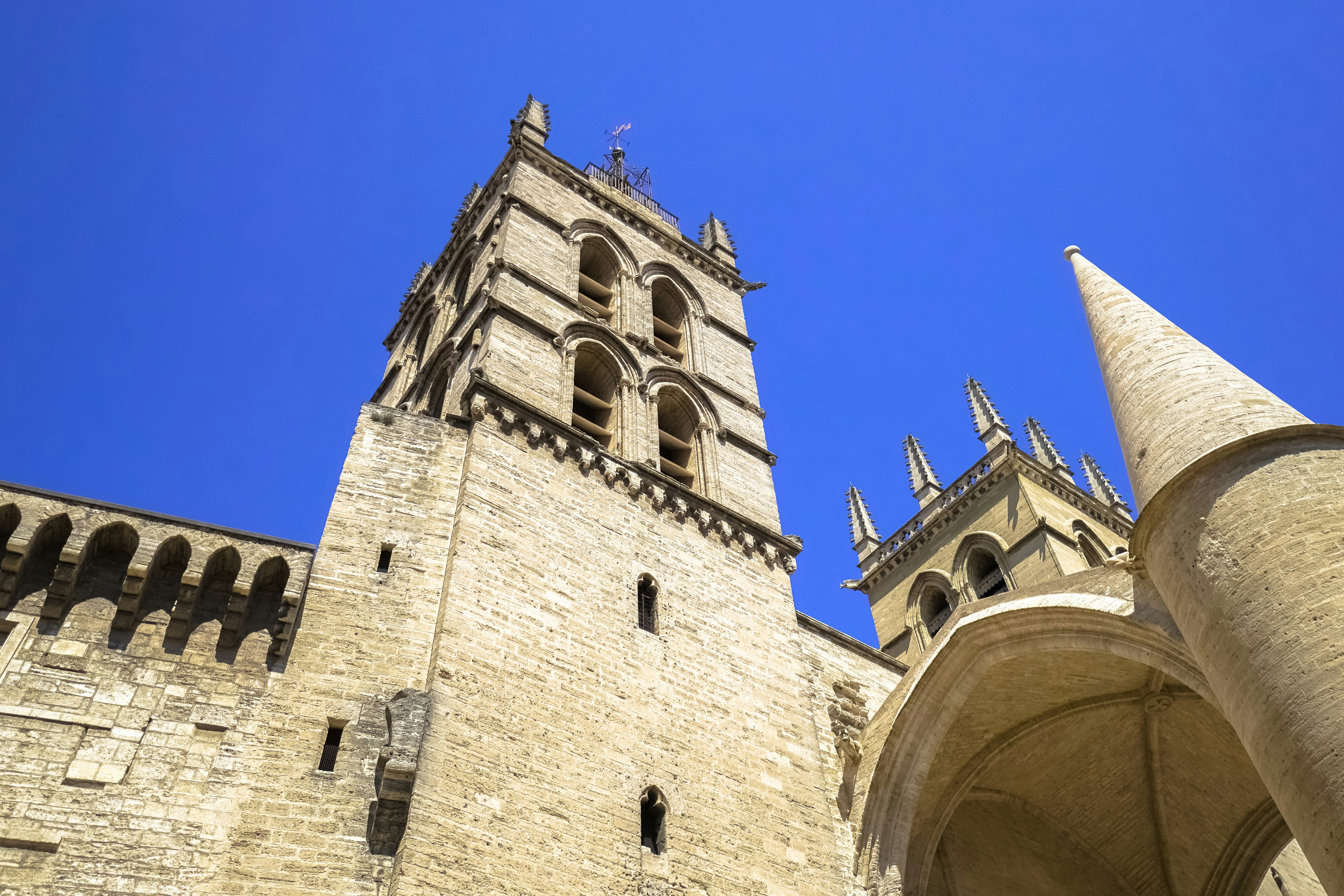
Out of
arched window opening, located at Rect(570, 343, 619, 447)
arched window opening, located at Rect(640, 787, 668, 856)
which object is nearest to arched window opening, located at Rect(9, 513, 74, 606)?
arched window opening, located at Rect(640, 787, 668, 856)

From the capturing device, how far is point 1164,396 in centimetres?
781

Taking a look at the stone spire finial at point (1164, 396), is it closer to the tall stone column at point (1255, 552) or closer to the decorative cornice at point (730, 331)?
the tall stone column at point (1255, 552)

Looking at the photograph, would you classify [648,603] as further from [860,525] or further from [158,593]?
[860,525]

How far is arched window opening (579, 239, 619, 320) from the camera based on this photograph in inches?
625

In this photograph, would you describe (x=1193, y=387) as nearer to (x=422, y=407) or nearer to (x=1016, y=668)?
(x=1016, y=668)

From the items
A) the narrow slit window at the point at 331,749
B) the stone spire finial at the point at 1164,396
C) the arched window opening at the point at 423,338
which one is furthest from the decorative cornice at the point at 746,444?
the narrow slit window at the point at 331,749

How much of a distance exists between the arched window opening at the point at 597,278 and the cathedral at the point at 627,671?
151 millimetres

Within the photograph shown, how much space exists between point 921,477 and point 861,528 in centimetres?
175

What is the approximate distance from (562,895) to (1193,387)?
19.7 ft

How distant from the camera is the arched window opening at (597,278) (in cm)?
1588

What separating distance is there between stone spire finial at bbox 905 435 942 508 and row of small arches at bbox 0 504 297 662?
53.3 feet

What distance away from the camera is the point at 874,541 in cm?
2323

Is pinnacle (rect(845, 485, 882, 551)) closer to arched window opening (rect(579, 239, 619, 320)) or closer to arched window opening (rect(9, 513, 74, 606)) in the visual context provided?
arched window opening (rect(579, 239, 619, 320))

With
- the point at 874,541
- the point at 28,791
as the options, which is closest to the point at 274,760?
the point at 28,791
